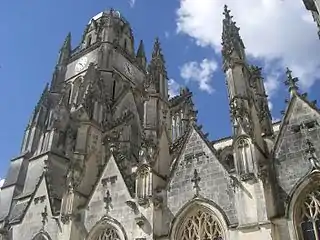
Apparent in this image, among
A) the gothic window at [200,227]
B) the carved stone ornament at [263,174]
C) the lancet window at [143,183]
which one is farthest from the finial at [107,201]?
the carved stone ornament at [263,174]

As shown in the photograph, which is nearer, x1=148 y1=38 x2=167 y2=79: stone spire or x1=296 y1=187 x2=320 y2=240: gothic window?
x1=296 y1=187 x2=320 y2=240: gothic window

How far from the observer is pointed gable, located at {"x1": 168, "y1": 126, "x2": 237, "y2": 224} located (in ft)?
42.7

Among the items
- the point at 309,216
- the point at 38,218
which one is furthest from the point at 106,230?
the point at 309,216

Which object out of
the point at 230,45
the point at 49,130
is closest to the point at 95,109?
the point at 49,130

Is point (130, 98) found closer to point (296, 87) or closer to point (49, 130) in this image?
point (49, 130)

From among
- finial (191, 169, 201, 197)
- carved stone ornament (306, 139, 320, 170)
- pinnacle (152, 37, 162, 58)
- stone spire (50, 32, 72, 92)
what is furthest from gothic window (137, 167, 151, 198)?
stone spire (50, 32, 72, 92)

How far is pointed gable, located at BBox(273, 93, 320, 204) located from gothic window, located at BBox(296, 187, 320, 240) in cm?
56

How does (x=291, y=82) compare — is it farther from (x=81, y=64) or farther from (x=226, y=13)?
(x=81, y=64)

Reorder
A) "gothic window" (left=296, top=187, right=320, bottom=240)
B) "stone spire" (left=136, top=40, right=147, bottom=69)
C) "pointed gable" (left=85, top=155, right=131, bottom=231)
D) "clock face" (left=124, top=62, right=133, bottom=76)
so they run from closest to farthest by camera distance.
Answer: "gothic window" (left=296, top=187, right=320, bottom=240) < "pointed gable" (left=85, top=155, right=131, bottom=231) < "clock face" (left=124, top=62, right=133, bottom=76) < "stone spire" (left=136, top=40, right=147, bottom=69)

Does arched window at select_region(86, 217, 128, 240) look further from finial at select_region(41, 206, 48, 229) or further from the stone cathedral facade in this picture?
finial at select_region(41, 206, 48, 229)

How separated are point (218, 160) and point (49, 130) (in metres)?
12.8

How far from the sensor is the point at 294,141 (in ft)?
41.8

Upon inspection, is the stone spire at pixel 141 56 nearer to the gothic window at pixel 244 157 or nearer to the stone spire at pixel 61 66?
the stone spire at pixel 61 66

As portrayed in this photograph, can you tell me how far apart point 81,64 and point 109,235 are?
68.8 ft
